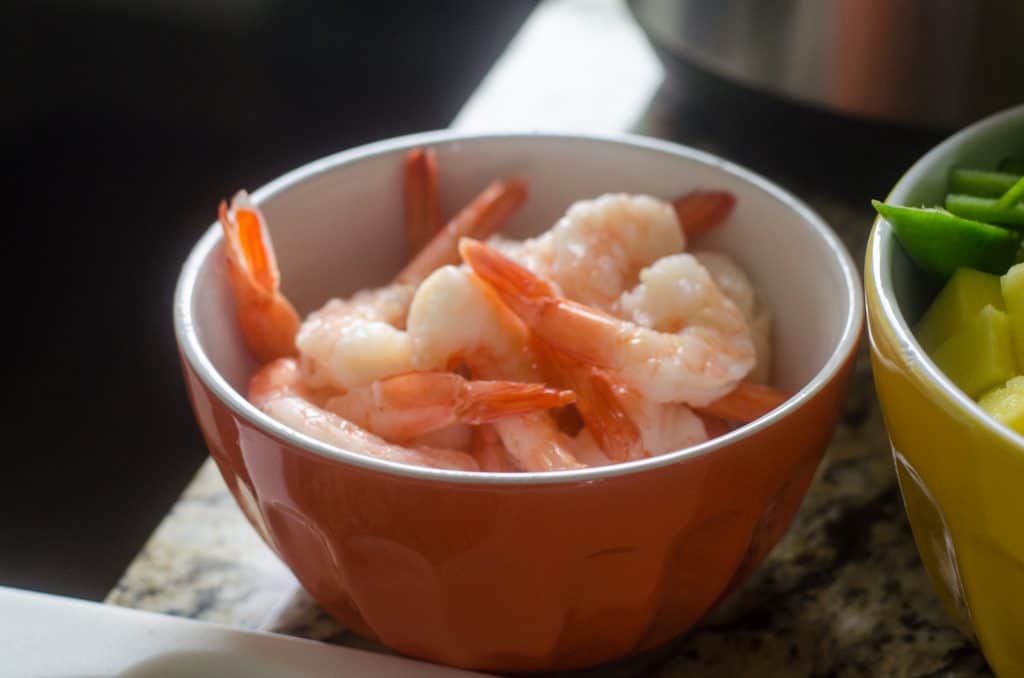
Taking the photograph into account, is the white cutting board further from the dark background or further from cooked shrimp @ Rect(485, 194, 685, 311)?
the dark background

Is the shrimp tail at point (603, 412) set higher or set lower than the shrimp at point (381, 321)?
lower

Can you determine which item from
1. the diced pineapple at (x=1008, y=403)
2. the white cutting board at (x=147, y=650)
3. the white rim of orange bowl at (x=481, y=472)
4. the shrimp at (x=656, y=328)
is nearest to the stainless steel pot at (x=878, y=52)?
the white rim of orange bowl at (x=481, y=472)

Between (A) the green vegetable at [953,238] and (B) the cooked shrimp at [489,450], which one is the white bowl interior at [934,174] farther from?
(B) the cooked shrimp at [489,450]

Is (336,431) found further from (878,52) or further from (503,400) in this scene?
(878,52)

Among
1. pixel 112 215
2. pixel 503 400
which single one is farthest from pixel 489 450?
pixel 112 215

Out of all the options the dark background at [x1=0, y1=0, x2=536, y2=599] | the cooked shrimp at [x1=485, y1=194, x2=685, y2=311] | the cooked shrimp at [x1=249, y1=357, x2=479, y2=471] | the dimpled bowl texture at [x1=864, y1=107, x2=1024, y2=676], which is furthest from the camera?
the dark background at [x1=0, y1=0, x2=536, y2=599]

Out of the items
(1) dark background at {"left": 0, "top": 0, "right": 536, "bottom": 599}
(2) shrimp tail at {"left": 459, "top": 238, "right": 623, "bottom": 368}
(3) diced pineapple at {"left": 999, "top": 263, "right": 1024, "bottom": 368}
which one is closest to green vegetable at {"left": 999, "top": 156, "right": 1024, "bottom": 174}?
(3) diced pineapple at {"left": 999, "top": 263, "right": 1024, "bottom": 368}
